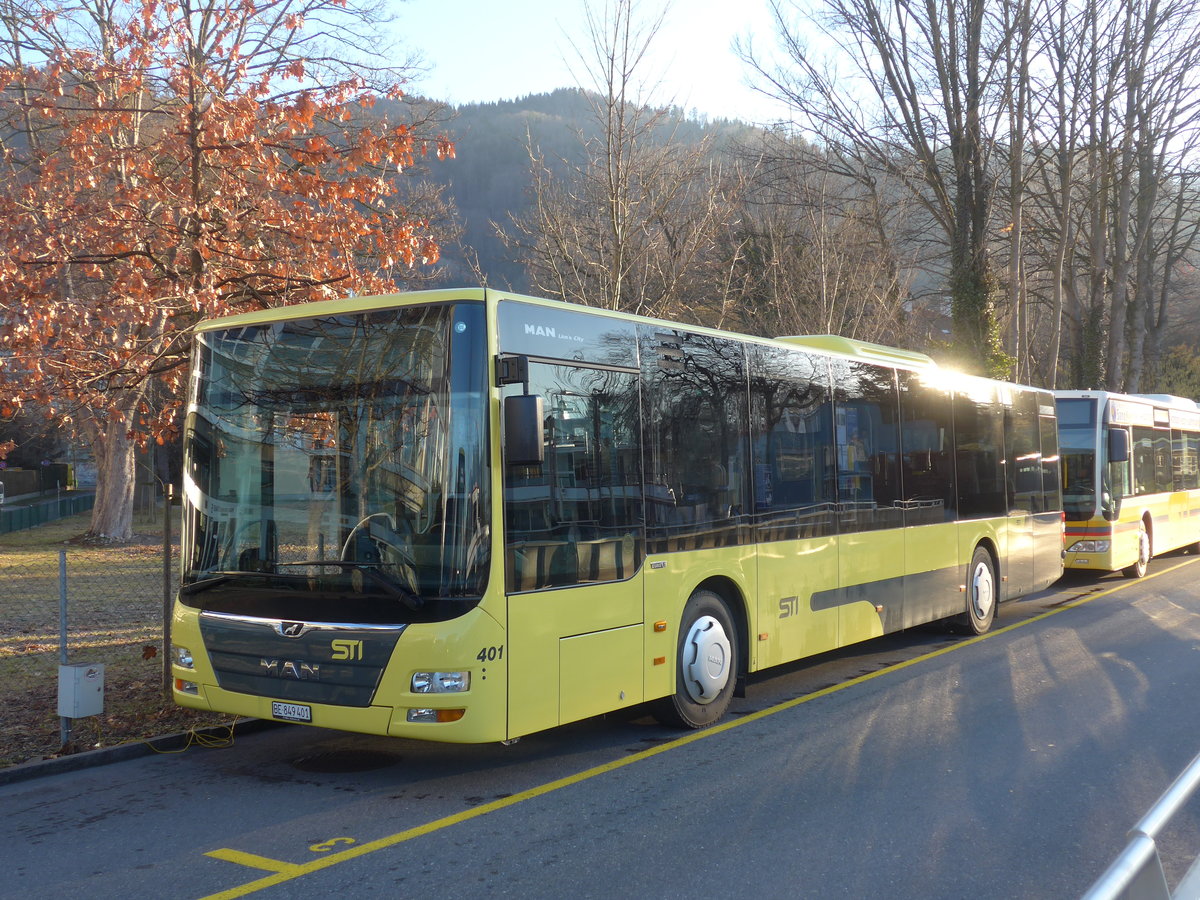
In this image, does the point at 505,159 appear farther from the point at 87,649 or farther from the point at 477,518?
the point at 477,518

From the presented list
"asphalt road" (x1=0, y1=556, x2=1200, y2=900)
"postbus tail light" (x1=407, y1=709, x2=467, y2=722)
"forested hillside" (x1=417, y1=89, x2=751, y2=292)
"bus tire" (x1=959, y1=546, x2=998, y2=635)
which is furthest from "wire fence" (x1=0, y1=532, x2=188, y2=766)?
"bus tire" (x1=959, y1=546, x2=998, y2=635)

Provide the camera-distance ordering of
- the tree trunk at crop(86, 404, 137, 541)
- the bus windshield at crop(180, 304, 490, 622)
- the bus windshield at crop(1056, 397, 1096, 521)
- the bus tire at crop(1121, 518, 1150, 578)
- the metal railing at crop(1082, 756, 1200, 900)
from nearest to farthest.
Answer: the metal railing at crop(1082, 756, 1200, 900) < the bus windshield at crop(180, 304, 490, 622) < the bus windshield at crop(1056, 397, 1096, 521) < the bus tire at crop(1121, 518, 1150, 578) < the tree trunk at crop(86, 404, 137, 541)

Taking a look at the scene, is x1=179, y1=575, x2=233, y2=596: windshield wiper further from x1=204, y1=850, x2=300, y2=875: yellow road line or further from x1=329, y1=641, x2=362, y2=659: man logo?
x1=204, y1=850, x2=300, y2=875: yellow road line

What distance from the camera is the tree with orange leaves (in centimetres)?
828

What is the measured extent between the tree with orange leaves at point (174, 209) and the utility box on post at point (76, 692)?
2.22 m

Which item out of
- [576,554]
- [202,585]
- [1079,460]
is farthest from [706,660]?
[1079,460]

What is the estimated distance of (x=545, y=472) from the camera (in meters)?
6.50

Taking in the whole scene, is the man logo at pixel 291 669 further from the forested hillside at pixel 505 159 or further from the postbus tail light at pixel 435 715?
the forested hillside at pixel 505 159

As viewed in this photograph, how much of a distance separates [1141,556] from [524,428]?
632 inches

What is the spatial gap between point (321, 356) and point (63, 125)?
410 centimetres

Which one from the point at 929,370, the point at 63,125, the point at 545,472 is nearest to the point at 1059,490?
the point at 929,370

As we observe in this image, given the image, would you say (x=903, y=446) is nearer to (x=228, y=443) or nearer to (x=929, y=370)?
(x=929, y=370)

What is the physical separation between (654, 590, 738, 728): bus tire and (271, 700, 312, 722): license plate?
260 cm

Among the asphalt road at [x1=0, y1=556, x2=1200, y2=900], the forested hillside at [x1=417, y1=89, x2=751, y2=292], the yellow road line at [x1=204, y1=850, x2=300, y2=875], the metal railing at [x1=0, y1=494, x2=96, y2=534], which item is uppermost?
the forested hillside at [x1=417, y1=89, x2=751, y2=292]
